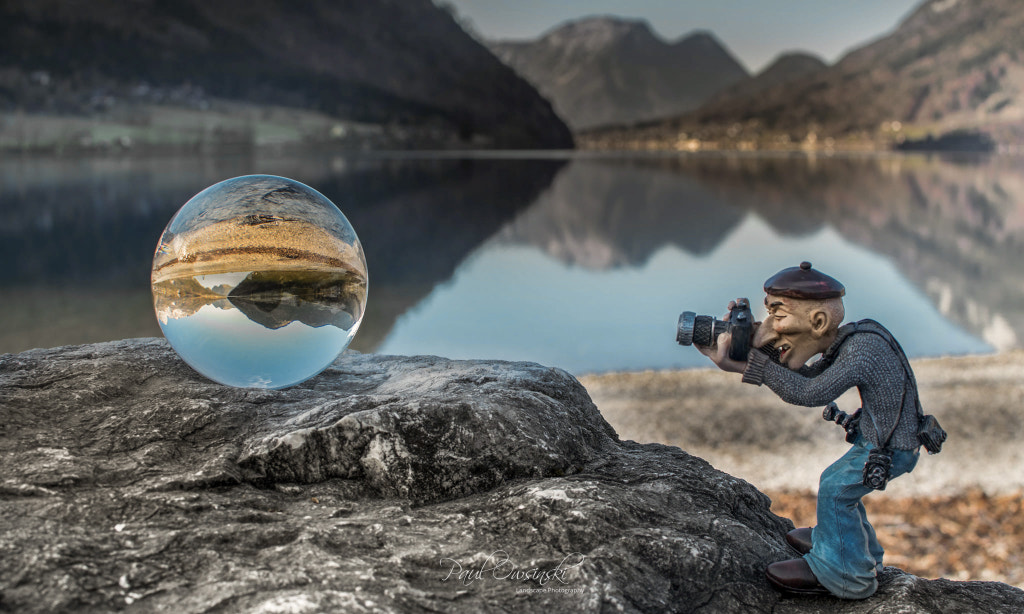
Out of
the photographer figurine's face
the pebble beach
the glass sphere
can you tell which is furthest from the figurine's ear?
the pebble beach

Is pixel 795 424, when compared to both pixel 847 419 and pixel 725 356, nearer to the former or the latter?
pixel 847 419

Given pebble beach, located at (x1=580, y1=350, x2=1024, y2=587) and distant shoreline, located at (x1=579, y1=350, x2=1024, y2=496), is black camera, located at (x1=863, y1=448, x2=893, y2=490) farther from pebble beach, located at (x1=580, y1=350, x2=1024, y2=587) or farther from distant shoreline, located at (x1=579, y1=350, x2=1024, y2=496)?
distant shoreline, located at (x1=579, y1=350, x2=1024, y2=496)

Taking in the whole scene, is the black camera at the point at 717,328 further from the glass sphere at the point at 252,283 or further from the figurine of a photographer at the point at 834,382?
the glass sphere at the point at 252,283

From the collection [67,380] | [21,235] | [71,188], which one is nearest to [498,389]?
[67,380]

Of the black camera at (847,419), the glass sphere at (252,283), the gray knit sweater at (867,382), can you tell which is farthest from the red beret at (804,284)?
the glass sphere at (252,283)

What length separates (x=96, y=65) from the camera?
182250mm

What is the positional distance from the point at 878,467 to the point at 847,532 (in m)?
0.41

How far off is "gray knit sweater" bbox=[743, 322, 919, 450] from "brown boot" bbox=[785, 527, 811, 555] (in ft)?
2.83

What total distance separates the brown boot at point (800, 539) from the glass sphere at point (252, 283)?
3167mm

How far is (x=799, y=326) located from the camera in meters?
3.68

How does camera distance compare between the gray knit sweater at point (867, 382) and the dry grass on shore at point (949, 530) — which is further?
the dry grass on shore at point (949, 530)

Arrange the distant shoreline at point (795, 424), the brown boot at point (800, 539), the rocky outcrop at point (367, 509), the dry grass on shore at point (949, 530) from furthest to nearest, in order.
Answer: the distant shoreline at point (795, 424) → the dry grass on shore at point (949, 530) → the brown boot at point (800, 539) → the rocky outcrop at point (367, 509)

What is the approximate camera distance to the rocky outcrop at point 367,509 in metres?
3.06

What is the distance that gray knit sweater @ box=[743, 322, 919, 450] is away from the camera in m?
3.60
